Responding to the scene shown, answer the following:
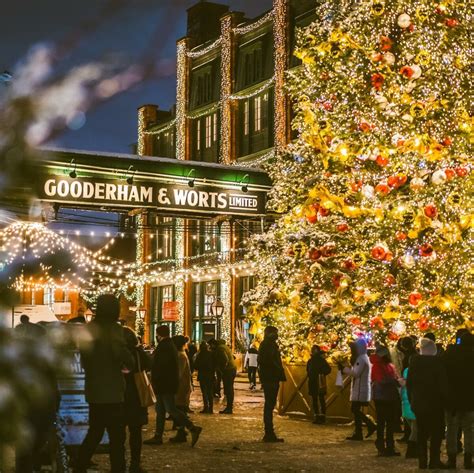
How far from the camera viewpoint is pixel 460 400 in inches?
455

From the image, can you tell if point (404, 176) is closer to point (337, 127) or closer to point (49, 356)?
point (337, 127)

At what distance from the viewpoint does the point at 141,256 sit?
5519 cm

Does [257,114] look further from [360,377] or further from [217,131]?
[360,377]

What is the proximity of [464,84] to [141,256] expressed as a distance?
127ft

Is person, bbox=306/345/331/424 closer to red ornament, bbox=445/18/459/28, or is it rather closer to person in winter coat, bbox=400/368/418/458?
person in winter coat, bbox=400/368/418/458

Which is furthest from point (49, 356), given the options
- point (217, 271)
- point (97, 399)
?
point (217, 271)

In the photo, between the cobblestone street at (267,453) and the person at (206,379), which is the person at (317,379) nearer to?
the cobblestone street at (267,453)

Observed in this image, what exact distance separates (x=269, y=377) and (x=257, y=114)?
32.0 m

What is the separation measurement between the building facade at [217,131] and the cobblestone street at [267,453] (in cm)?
2161

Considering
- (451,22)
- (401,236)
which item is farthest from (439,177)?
(451,22)

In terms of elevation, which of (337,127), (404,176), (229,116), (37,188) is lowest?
(37,188)

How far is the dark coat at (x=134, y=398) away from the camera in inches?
403

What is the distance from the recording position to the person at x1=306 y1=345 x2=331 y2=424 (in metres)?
18.1

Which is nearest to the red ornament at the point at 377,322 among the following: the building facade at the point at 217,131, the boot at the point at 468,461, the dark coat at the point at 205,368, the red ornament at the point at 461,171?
the red ornament at the point at 461,171
